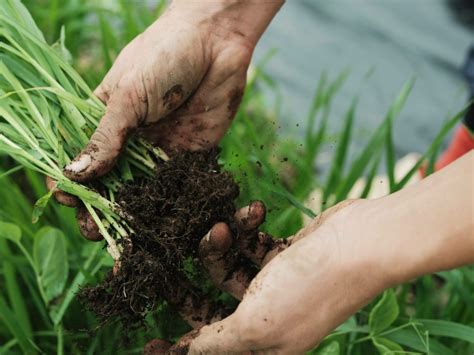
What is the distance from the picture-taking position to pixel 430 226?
3.59 ft

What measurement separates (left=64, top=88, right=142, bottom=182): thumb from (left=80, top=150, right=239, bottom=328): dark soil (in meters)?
0.08

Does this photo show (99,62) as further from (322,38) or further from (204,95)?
(322,38)

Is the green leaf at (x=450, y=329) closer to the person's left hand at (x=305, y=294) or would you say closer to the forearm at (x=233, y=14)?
the person's left hand at (x=305, y=294)

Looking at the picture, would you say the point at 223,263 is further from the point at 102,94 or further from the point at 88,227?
the point at 102,94

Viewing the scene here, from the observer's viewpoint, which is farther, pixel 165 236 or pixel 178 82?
pixel 178 82

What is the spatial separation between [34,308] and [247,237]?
650 millimetres

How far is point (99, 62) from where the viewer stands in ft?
9.25

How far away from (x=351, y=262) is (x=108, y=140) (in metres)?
0.64

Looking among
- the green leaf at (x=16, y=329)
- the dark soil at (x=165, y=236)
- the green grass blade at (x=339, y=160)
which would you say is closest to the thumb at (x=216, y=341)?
the dark soil at (x=165, y=236)

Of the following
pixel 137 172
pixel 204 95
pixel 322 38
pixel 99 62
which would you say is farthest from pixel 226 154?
pixel 322 38

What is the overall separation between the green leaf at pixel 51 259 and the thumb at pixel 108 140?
0.17 metres

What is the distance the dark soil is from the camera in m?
1.34

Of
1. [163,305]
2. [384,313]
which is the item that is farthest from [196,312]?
[384,313]

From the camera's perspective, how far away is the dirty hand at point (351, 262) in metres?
1.09
